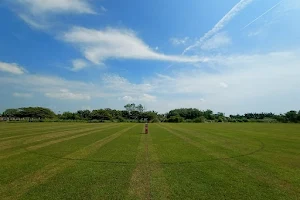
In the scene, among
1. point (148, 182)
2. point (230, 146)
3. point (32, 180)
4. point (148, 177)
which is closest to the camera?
point (148, 182)

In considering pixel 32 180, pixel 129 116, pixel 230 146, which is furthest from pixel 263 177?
pixel 129 116

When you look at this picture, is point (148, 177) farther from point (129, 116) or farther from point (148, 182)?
point (129, 116)

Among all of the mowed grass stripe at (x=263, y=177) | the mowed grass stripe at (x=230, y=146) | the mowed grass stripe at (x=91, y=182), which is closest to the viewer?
the mowed grass stripe at (x=91, y=182)

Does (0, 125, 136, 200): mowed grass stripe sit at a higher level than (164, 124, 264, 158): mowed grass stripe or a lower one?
lower

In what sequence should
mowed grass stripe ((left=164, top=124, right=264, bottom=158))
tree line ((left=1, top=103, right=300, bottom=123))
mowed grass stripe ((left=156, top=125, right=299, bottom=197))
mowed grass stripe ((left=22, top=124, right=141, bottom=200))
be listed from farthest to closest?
1. tree line ((left=1, top=103, right=300, bottom=123))
2. mowed grass stripe ((left=164, top=124, right=264, bottom=158))
3. mowed grass stripe ((left=156, top=125, right=299, bottom=197))
4. mowed grass stripe ((left=22, top=124, right=141, bottom=200))

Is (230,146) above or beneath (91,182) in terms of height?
above

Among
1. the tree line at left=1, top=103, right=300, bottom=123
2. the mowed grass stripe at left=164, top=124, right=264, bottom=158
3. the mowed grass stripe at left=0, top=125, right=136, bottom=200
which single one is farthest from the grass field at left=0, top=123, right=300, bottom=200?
the tree line at left=1, top=103, right=300, bottom=123

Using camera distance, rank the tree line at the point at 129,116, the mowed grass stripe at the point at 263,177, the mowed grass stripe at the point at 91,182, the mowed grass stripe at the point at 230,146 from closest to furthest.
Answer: the mowed grass stripe at the point at 91,182, the mowed grass stripe at the point at 263,177, the mowed grass stripe at the point at 230,146, the tree line at the point at 129,116

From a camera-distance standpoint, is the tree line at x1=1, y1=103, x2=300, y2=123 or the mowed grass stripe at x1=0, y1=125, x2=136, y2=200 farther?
the tree line at x1=1, y1=103, x2=300, y2=123

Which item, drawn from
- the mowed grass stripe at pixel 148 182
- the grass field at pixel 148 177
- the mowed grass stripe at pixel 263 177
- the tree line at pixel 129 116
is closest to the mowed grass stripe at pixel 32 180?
the grass field at pixel 148 177

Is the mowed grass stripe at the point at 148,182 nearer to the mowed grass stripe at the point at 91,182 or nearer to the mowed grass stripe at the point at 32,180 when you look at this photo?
the mowed grass stripe at the point at 91,182

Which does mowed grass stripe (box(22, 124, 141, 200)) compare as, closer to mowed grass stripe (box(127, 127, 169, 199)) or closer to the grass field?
the grass field

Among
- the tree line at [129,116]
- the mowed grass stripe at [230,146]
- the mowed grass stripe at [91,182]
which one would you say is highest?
the tree line at [129,116]

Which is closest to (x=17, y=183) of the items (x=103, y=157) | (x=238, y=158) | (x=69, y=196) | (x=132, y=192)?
(x=69, y=196)
